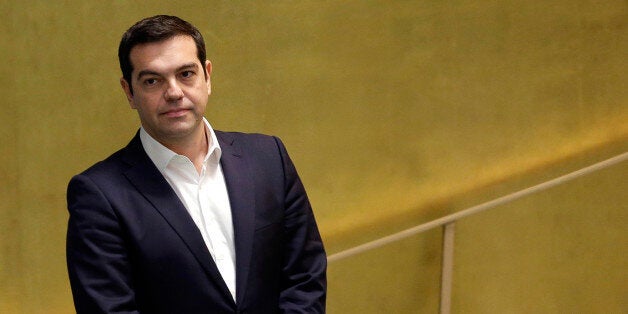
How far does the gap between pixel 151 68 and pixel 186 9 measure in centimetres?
109

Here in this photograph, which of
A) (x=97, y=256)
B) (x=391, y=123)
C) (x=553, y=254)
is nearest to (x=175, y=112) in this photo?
(x=97, y=256)

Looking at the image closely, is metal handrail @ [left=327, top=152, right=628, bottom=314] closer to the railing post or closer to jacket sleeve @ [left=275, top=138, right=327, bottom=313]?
A: the railing post

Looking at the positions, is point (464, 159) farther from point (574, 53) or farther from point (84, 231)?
point (84, 231)

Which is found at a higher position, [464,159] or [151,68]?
[151,68]

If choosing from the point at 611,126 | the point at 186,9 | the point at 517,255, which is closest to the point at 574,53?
the point at 611,126

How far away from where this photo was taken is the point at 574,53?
3.53 meters

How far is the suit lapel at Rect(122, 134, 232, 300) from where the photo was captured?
6.60 ft

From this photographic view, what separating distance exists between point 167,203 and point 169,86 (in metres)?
0.18

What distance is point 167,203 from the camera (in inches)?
80.0

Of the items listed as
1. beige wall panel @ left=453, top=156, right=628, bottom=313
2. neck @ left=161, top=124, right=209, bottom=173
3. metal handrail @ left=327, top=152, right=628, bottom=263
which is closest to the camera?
neck @ left=161, top=124, right=209, bottom=173

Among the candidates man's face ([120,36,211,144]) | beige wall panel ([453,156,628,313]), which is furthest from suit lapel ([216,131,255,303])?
beige wall panel ([453,156,628,313])

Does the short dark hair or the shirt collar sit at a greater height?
the short dark hair

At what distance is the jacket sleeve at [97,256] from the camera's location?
1.96m

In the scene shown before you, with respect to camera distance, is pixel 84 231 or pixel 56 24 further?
pixel 56 24
